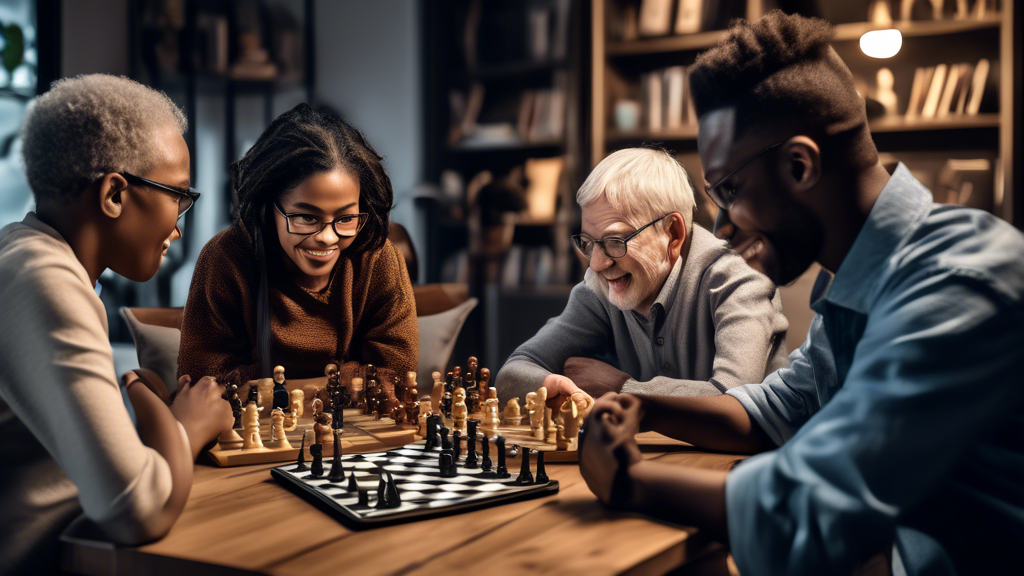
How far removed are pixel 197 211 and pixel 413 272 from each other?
235 centimetres

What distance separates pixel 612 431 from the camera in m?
1.27

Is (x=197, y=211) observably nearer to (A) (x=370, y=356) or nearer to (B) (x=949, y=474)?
(A) (x=370, y=356)

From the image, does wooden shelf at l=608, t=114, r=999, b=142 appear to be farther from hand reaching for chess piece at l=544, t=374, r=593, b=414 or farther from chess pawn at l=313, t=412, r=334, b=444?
chess pawn at l=313, t=412, r=334, b=444

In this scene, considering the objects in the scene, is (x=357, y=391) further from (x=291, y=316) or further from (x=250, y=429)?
(x=291, y=316)

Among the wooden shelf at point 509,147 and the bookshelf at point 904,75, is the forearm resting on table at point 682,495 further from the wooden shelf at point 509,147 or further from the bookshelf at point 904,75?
the wooden shelf at point 509,147

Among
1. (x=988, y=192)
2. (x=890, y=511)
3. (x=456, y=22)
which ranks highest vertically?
(x=456, y=22)

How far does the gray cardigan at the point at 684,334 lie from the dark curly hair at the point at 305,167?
0.68m

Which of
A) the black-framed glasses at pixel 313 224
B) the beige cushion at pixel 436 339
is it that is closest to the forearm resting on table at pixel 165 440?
the black-framed glasses at pixel 313 224

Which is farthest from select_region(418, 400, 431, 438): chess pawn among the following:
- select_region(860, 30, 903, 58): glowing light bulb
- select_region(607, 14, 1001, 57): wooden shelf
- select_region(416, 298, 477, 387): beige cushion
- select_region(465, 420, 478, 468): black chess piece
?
select_region(860, 30, 903, 58): glowing light bulb

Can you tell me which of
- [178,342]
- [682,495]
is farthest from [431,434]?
[178,342]

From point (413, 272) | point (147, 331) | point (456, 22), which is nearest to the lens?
point (147, 331)

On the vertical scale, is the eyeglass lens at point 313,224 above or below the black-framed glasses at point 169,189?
below

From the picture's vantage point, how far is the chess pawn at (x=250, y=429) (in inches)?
62.8

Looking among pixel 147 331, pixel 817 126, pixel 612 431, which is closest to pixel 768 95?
pixel 817 126
